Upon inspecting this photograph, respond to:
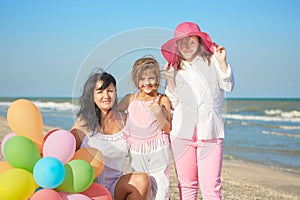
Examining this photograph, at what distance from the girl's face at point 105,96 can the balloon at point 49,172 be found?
667mm

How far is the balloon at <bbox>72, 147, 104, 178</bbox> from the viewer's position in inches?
115

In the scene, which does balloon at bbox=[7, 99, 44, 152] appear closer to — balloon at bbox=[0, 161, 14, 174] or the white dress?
balloon at bbox=[0, 161, 14, 174]

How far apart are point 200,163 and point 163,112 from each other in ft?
1.62

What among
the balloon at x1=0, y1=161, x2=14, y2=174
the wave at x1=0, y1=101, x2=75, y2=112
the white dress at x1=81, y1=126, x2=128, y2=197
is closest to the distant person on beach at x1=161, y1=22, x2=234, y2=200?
the white dress at x1=81, y1=126, x2=128, y2=197

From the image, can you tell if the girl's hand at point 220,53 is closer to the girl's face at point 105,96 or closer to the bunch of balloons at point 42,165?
the girl's face at point 105,96

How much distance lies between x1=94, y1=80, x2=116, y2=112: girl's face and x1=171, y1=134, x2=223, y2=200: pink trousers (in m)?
0.54

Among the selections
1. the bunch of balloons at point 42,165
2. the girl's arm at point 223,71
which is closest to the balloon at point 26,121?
the bunch of balloons at point 42,165

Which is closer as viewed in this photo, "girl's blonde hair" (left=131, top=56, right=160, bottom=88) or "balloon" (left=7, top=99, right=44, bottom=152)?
"balloon" (left=7, top=99, right=44, bottom=152)

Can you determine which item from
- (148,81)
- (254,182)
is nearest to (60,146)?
Result: (148,81)

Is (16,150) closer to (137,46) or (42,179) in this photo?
(42,179)

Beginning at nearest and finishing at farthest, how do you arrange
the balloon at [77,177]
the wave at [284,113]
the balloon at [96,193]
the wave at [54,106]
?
the balloon at [77,177] → the balloon at [96,193] → the wave at [284,113] → the wave at [54,106]

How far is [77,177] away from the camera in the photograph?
271 centimetres

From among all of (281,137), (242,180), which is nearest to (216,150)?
(242,180)

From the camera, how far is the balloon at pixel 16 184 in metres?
2.58
